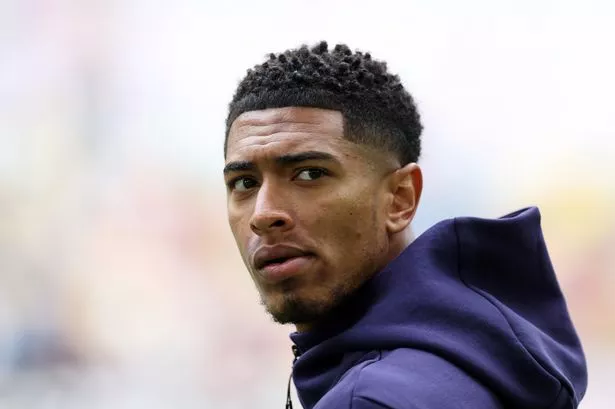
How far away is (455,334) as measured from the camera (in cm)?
77

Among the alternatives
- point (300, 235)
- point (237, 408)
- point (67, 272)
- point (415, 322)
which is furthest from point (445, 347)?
point (67, 272)

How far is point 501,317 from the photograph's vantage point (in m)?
0.80

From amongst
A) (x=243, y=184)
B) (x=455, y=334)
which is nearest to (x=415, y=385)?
(x=455, y=334)

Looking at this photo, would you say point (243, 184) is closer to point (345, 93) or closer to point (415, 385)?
point (345, 93)

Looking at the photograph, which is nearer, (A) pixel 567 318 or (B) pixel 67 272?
(A) pixel 567 318

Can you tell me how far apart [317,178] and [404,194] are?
110mm

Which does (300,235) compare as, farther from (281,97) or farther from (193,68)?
(193,68)

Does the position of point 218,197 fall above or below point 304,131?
above

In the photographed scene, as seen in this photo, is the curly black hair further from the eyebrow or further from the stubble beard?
the stubble beard

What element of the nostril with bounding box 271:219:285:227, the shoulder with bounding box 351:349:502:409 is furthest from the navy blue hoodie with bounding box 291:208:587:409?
the nostril with bounding box 271:219:285:227

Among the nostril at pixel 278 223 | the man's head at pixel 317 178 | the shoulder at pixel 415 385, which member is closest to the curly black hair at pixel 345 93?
the man's head at pixel 317 178

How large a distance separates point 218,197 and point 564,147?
0.68m

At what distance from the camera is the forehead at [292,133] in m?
0.87

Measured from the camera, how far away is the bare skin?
33.5 inches
